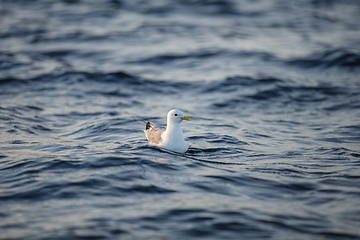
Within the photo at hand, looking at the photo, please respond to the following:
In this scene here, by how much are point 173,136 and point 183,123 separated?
11.2ft

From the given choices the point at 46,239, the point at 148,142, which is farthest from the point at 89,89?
the point at 46,239

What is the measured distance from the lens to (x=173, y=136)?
8430 mm

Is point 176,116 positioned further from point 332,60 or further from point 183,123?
point 332,60

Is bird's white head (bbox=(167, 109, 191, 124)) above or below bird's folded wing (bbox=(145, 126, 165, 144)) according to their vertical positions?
above

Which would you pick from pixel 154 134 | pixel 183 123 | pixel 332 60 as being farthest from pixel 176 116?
pixel 332 60

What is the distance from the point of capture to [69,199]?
6.12 meters

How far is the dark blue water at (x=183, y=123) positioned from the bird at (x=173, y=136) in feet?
0.68

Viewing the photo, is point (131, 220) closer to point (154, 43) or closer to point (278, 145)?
point (278, 145)

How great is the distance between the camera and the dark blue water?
574 centimetres

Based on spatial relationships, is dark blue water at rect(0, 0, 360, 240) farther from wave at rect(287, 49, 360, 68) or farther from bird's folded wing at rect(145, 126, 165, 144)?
bird's folded wing at rect(145, 126, 165, 144)

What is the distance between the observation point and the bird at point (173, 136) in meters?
8.40

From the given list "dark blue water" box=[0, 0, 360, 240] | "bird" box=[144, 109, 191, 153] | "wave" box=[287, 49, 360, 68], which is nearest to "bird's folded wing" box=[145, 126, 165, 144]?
"bird" box=[144, 109, 191, 153]

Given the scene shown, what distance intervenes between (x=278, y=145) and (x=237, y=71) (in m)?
7.33

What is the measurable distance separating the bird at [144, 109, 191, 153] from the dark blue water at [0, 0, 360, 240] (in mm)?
206
